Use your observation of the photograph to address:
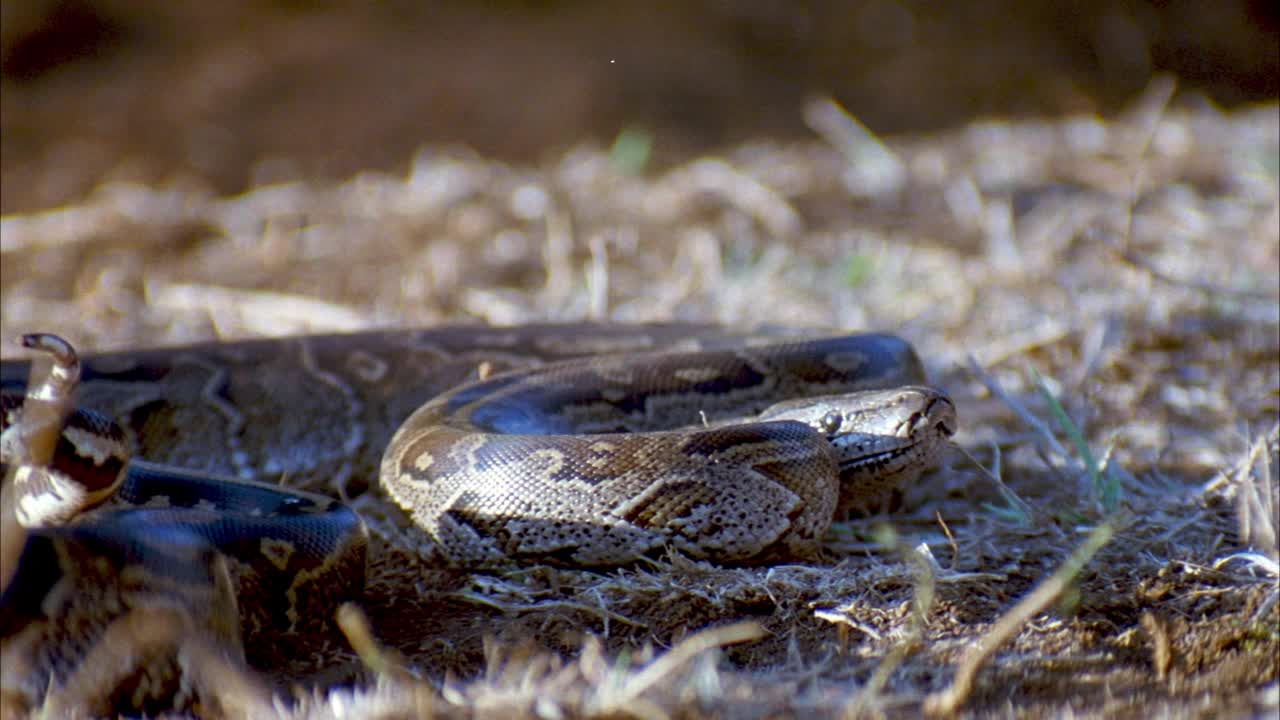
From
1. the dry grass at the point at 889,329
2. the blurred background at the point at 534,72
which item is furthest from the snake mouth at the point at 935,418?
the blurred background at the point at 534,72

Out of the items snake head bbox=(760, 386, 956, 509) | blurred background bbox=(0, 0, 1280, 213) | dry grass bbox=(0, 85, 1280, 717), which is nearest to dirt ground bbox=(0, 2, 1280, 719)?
dry grass bbox=(0, 85, 1280, 717)

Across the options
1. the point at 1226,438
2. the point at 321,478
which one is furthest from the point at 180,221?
the point at 1226,438

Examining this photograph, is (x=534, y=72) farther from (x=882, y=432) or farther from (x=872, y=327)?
(x=882, y=432)

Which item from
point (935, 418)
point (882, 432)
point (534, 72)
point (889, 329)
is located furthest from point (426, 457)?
point (534, 72)

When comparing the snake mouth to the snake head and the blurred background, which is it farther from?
the blurred background

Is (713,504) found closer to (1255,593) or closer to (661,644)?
(661,644)

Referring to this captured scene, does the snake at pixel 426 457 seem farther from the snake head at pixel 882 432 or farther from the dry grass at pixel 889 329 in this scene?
the dry grass at pixel 889 329
